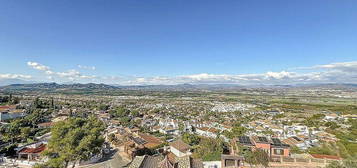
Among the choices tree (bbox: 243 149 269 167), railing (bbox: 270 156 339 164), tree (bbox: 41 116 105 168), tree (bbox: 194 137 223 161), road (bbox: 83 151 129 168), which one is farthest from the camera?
road (bbox: 83 151 129 168)

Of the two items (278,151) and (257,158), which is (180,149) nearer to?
(257,158)

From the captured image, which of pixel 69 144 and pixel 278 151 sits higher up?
pixel 69 144

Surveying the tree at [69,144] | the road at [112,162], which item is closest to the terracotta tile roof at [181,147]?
the road at [112,162]

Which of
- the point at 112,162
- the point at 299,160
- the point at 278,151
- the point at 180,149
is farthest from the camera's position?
the point at 180,149

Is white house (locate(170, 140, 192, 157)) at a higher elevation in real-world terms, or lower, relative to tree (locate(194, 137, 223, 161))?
lower

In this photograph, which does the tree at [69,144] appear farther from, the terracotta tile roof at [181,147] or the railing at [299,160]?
the railing at [299,160]

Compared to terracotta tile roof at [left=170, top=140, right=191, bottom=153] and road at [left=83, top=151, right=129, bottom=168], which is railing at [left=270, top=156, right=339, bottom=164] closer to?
terracotta tile roof at [left=170, top=140, right=191, bottom=153]

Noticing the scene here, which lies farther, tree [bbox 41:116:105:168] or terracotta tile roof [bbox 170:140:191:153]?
terracotta tile roof [bbox 170:140:191:153]

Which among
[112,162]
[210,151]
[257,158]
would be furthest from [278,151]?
[112,162]

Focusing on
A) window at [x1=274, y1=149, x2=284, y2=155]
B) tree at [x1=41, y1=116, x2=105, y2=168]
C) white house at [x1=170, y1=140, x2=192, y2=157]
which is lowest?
Result: white house at [x1=170, y1=140, x2=192, y2=157]

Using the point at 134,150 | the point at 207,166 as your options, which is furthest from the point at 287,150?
the point at 134,150

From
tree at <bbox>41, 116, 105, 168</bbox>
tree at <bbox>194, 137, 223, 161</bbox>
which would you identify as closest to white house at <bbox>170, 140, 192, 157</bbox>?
tree at <bbox>194, 137, 223, 161</bbox>

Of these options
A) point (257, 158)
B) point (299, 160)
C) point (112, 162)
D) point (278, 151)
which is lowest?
point (112, 162)

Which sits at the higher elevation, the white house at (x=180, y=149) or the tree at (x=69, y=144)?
the tree at (x=69, y=144)
